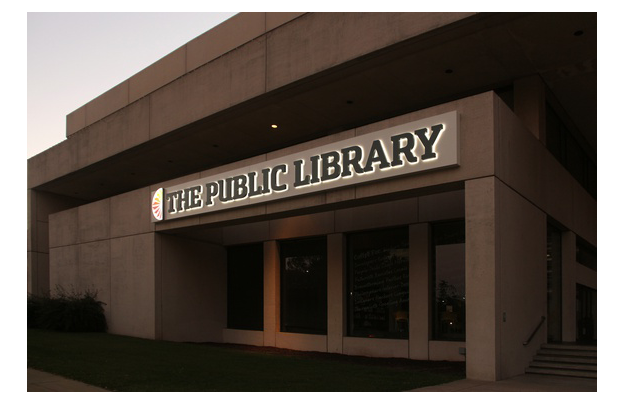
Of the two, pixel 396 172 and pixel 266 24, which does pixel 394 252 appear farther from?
pixel 266 24

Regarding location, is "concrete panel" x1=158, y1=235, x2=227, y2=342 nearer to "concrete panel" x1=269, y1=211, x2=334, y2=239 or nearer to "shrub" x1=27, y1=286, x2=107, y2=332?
"concrete panel" x1=269, y1=211, x2=334, y2=239

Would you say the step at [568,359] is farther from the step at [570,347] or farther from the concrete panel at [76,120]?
the concrete panel at [76,120]

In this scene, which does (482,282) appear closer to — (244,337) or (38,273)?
(244,337)

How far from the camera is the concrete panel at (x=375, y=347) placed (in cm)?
1812

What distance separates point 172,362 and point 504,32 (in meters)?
11.4

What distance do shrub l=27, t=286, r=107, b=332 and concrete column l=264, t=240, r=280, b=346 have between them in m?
6.97

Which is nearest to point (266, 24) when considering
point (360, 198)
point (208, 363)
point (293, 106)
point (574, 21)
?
point (293, 106)

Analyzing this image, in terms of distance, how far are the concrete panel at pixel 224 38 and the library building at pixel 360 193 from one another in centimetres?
9

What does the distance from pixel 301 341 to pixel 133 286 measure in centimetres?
699

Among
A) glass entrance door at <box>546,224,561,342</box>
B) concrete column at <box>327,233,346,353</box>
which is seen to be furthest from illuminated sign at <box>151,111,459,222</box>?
glass entrance door at <box>546,224,561,342</box>

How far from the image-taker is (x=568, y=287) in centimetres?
1806

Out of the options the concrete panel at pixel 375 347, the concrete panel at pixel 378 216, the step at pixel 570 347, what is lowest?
the concrete panel at pixel 375 347

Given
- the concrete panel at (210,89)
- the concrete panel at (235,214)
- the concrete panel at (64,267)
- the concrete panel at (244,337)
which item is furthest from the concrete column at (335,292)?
the concrete panel at (64,267)

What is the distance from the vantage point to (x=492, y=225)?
40.7 feet
